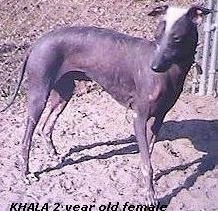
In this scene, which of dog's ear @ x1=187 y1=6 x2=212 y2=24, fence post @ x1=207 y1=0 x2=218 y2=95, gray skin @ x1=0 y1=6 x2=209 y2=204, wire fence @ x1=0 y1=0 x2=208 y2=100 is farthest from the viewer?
wire fence @ x1=0 y1=0 x2=208 y2=100

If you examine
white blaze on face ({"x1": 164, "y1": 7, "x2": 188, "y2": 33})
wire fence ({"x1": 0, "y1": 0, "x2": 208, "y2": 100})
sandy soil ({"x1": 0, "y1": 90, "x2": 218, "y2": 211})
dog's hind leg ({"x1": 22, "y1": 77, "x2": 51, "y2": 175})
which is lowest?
sandy soil ({"x1": 0, "y1": 90, "x2": 218, "y2": 211})

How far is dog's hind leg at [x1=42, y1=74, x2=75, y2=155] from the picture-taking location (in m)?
4.89

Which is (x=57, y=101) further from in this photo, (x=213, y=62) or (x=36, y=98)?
(x=213, y=62)

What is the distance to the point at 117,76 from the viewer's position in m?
4.51

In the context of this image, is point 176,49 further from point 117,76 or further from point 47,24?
point 47,24

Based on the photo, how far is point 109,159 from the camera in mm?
5133

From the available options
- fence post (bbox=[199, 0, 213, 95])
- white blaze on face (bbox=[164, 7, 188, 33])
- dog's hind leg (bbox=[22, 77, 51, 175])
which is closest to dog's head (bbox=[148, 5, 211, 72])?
white blaze on face (bbox=[164, 7, 188, 33])

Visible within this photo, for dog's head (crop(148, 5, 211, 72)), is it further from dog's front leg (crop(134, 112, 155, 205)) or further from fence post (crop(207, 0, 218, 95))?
fence post (crop(207, 0, 218, 95))

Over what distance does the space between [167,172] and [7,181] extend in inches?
51.4

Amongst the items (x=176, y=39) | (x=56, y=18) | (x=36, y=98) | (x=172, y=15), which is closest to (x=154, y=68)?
(x=176, y=39)

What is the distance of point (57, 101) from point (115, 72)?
0.77 m

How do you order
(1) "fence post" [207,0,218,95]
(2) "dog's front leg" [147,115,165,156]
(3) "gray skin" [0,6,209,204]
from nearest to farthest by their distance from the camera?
(3) "gray skin" [0,6,209,204], (2) "dog's front leg" [147,115,165,156], (1) "fence post" [207,0,218,95]

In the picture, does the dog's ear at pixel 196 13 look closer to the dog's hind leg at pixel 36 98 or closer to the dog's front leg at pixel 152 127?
the dog's front leg at pixel 152 127

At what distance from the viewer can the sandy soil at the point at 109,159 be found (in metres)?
4.61
